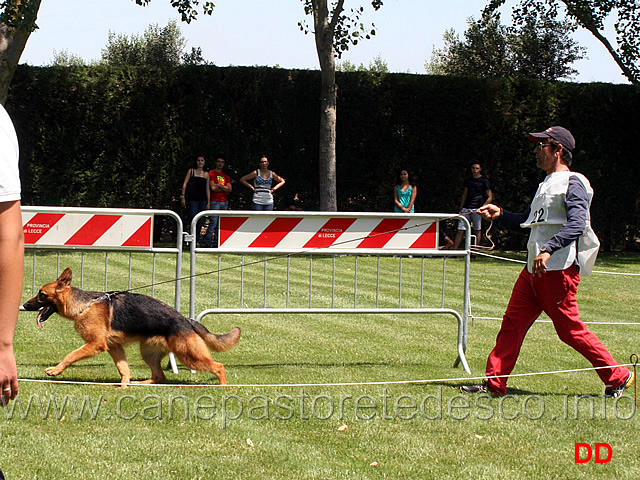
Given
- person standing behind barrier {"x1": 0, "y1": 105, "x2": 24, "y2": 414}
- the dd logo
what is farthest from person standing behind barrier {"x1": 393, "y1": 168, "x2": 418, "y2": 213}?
person standing behind barrier {"x1": 0, "y1": 105, "x2": 24, "y2": 414}

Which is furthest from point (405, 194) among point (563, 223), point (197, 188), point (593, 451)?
point (593, 451)

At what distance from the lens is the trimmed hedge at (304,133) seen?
1962 centimetres

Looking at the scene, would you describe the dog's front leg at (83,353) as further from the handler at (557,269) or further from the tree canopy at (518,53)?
the tree canopy at (518,53)

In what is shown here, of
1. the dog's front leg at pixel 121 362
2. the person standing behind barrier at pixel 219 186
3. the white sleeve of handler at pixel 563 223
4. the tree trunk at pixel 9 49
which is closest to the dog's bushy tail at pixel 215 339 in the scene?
the dog's front leg at pixel 121 362

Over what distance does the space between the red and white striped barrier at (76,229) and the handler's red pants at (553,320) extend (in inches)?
124

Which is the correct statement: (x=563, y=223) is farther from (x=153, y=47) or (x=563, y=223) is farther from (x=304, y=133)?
(x=153, y=47)

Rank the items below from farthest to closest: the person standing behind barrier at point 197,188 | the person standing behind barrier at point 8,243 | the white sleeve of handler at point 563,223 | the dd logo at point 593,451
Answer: the person standing behind barrier at point 197,188
the white sleeve of handler at point 563,223
the dd logo at point 593,451
the person standing behind barrier at point 8,243

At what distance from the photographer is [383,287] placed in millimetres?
12711

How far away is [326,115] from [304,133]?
3.84 feet

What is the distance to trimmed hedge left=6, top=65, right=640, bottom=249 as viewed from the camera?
64.4 ft

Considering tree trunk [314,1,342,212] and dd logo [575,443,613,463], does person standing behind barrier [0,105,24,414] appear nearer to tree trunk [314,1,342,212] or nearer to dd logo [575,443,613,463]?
dd logo [575,443,613,463]

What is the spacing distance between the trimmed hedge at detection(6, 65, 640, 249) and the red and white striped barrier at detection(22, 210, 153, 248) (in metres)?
13.0

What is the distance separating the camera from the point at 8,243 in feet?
8.40

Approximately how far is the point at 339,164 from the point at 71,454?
651 inches
